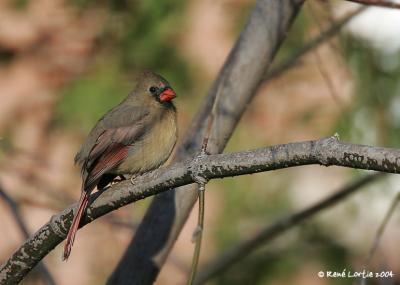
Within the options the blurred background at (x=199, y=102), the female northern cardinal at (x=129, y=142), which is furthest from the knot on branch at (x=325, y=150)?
the blurred background at (x=199, y=102)

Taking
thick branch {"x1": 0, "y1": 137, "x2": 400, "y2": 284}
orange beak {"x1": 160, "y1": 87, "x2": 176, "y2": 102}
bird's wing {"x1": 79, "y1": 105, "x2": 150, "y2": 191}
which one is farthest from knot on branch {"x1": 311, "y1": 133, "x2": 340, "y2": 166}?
orange beak {"x1": 160, "y1": 87, "x2": 176, "y2": 102}

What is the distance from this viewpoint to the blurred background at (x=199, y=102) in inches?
220

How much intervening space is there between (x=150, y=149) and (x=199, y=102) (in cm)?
179

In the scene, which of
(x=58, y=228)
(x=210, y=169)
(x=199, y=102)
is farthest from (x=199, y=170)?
(x=199, y=102)

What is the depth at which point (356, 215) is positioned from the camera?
6.11 metres

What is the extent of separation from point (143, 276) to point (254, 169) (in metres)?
1.69

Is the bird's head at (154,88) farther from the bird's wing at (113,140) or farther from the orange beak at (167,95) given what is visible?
the bird's wing at (113,140)

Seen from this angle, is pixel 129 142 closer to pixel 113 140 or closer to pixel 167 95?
pixel 113 140

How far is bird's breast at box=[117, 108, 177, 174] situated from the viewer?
180 inches

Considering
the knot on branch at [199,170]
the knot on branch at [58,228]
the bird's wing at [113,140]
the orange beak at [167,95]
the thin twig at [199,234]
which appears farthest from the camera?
the orange beak at [167,95]

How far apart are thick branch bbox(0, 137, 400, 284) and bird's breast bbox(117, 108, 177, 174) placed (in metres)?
1.06

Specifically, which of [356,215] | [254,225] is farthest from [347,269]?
[254,225]

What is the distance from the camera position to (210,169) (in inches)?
109

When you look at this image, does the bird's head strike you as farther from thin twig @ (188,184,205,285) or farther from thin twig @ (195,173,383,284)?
thin twig @ (188,184,205,285)
